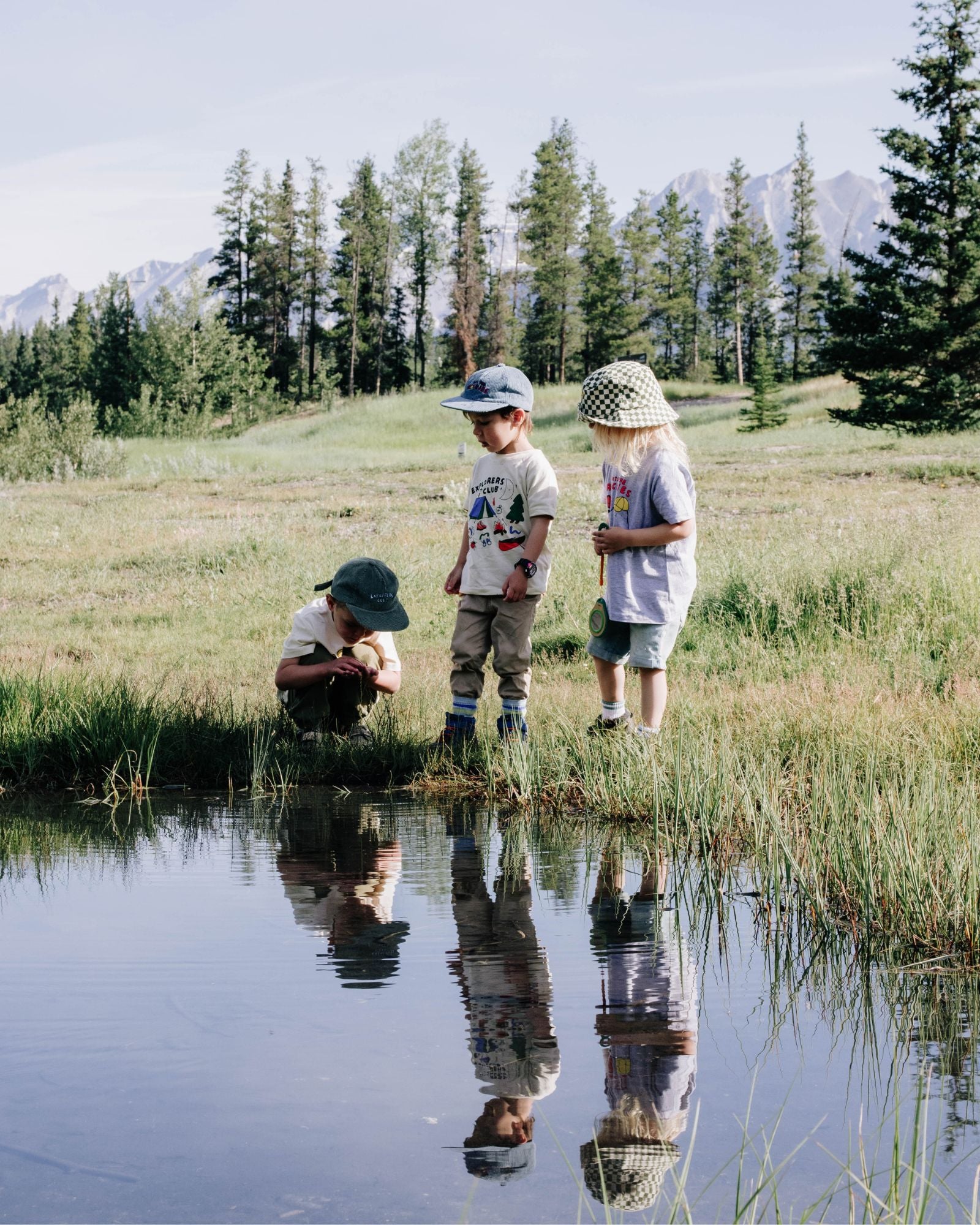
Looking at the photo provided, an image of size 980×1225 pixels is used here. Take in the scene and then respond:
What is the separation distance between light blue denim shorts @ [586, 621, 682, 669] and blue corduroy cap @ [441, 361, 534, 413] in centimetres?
109

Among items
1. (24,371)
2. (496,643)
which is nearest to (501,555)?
(496,643)

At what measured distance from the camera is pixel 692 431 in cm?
4078

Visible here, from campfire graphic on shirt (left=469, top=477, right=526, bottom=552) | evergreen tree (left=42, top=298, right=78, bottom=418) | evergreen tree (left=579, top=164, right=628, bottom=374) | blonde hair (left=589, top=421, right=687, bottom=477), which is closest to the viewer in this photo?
blonde hair (left=589, top=421, right=687, bottom=477)

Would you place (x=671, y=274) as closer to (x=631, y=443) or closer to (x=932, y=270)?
(x=932, y=270)

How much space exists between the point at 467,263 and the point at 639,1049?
65981mm

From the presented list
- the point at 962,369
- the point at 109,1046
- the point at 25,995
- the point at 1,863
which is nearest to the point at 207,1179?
the point at 109,1046

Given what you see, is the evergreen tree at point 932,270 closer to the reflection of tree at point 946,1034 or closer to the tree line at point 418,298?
the tree line at point 418,298

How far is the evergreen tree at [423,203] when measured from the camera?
232ft

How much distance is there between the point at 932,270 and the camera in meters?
35.7

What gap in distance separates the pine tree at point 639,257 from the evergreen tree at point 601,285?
0.73m

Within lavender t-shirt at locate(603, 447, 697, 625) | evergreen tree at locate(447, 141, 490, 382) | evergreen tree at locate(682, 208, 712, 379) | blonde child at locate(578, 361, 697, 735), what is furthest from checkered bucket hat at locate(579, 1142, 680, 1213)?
evergreen tree at locate(682, 208, 712, 379)

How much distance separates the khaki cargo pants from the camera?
17.8ft

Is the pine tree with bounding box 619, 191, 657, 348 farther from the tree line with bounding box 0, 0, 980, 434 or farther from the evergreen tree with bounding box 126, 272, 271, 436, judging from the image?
the evergreen tree with bounding box 126, 272, 271, 436

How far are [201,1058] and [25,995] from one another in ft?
1.91
